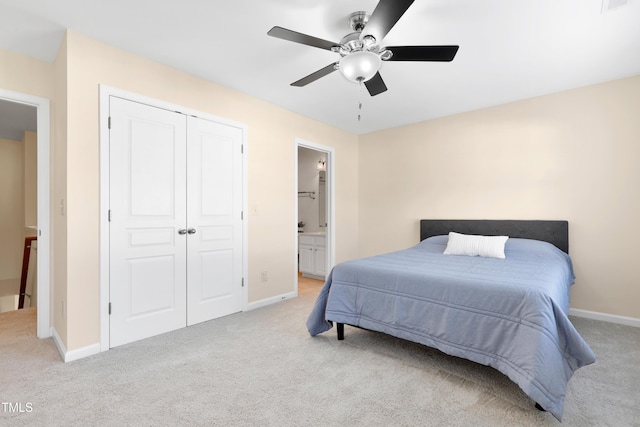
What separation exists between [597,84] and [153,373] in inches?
192

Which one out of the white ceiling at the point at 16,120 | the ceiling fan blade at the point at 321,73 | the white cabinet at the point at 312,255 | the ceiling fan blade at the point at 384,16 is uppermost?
the white ceiling at the point at 16,120

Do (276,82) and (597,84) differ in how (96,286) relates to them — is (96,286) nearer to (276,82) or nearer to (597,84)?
(276,82)

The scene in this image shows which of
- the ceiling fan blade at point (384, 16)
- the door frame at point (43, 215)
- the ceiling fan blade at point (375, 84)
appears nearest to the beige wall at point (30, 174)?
the door frame at point (43, 215)

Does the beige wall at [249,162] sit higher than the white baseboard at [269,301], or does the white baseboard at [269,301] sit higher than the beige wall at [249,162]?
the beige wall at [249,162]

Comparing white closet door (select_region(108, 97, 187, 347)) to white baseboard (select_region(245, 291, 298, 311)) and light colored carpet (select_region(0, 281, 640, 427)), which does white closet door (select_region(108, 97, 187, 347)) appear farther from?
white baseboard (select_region(245, 291, 298, 311))

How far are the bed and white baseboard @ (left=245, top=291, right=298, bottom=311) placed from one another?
1.11m

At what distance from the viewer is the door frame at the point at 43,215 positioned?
2783mm

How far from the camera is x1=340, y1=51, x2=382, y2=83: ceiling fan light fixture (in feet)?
6.58

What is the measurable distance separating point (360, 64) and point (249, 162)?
6.40 ft

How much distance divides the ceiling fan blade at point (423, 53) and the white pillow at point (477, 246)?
200 centimetres

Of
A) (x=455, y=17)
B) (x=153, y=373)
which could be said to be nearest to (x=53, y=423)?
(x=153, y=373)

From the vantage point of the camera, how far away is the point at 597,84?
128 inches

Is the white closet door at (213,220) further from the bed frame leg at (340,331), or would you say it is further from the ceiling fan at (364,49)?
the ceiling fan at (364,49)

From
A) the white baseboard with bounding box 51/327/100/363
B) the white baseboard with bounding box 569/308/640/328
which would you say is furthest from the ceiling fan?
the white baseboard with bounding box 569/308/640/328
